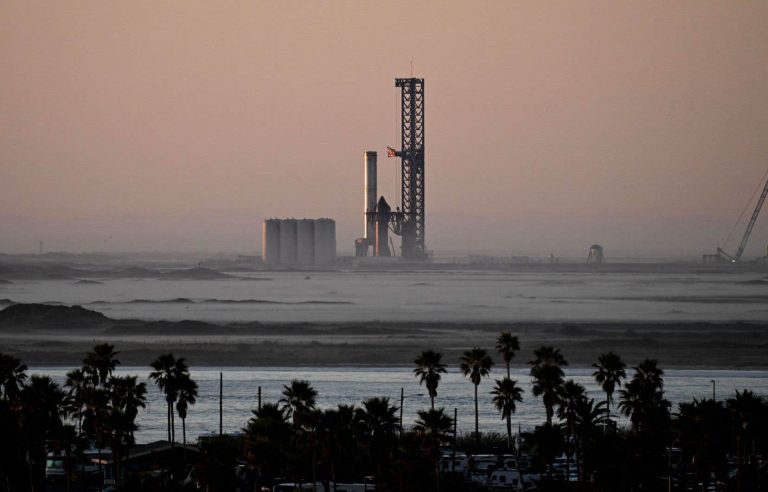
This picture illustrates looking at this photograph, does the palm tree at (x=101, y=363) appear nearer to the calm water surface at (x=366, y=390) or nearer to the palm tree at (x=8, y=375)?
the palm tree at (x=8, y=375)

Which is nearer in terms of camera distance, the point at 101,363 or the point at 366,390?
the point at 101,363

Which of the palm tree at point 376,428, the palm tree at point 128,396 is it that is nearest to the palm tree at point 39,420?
the palm tree at point 128,396

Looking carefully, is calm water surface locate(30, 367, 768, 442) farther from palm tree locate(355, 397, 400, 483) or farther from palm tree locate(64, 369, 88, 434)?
palm tree locate(355, 397, 400, 483)

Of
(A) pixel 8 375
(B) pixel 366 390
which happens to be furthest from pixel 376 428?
(B) pixel 366 390

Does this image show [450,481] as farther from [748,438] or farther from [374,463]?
[748,438]

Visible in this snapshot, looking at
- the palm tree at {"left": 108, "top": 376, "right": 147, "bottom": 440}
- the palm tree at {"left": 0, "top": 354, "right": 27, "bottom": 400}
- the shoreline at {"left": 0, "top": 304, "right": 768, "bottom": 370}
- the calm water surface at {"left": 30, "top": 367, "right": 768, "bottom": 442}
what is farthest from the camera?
the shoreline at {"left": 0, "top": 304, "right": 768, "bottom": 370}

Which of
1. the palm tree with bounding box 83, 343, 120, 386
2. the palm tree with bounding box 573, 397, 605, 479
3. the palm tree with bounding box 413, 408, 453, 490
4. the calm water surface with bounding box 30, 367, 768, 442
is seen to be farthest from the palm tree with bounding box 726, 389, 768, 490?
the palm tree with bounding box 83, 343, 120, 386

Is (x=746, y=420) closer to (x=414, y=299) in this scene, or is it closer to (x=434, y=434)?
(x=434, y=434)

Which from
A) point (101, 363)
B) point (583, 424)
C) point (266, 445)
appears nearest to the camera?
point (266, 445)
